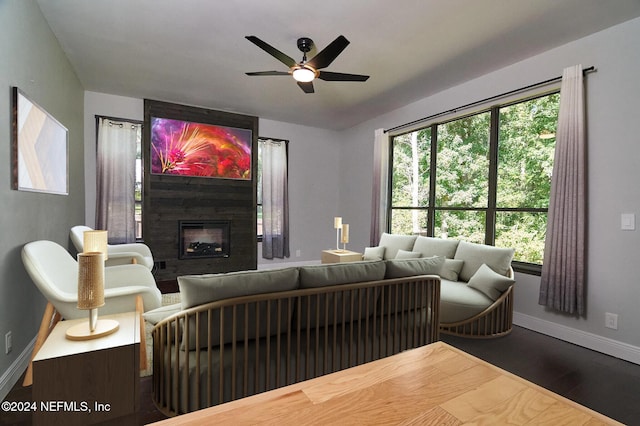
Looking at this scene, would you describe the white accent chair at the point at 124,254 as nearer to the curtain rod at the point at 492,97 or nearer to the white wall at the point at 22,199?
the white wall at the point at 22,199

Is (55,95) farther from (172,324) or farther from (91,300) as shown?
(172,324)

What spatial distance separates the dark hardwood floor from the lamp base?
0.50m

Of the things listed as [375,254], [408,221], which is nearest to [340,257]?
[375,254]

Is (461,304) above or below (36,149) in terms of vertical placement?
below

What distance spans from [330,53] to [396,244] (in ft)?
8.65

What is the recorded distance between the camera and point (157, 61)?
344cm

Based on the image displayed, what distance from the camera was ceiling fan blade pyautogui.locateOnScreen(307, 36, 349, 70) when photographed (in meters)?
2.36

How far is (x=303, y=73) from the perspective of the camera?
2.87m

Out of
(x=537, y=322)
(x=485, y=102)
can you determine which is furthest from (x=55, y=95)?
(x=537, y=322)

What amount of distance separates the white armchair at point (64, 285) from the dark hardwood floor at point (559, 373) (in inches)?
20.4

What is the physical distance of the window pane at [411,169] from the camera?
459 cm

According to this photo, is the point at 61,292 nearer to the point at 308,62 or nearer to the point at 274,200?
the point at 308,62

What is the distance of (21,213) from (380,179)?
14.2 feet

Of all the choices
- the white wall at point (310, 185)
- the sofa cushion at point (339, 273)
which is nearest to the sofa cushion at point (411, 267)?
the sofa cushion at point (339, 273)
